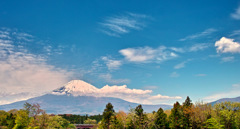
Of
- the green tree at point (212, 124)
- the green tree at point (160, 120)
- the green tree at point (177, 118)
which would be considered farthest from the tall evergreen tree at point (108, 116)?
the green tree at point (212, 124)

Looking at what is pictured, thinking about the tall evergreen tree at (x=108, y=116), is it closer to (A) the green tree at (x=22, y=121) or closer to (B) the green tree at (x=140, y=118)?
(B) the green tree at (x=140, y=118)

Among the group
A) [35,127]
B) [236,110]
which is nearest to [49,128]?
[35,127]

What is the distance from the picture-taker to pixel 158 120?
9250 cm

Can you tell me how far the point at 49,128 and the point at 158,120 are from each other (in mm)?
43679

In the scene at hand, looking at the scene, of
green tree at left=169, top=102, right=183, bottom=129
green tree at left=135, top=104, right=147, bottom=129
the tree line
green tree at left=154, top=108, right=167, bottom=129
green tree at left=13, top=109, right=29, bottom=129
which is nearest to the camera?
the tree line

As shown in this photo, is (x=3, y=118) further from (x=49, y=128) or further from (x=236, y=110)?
(x=236, y=110)

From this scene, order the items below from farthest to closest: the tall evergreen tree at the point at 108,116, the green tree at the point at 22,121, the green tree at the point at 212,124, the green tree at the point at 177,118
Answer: the tall evergreen tree at the point at 108,116 → the green tree at the point at 177,118 → the green tree at the point at 22,121 → the green tree at the point at 212,124

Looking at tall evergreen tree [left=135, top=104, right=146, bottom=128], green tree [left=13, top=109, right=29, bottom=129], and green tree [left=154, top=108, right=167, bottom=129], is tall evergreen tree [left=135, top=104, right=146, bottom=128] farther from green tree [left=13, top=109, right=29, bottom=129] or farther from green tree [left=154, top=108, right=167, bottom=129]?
green tree [left=13, top=109, right=29, bottom=129]

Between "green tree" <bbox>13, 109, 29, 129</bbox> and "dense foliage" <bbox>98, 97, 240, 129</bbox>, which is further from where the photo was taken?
"green tree" <bbox>13, 109, 29, 129</bbox>

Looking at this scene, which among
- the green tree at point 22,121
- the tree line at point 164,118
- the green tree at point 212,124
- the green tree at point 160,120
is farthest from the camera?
the green tree at point 160,120

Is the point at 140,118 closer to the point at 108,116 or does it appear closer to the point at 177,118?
the point at 108,116

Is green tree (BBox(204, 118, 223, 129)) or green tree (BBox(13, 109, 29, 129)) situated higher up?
green tree (BBox(13, 109, 29, 129))

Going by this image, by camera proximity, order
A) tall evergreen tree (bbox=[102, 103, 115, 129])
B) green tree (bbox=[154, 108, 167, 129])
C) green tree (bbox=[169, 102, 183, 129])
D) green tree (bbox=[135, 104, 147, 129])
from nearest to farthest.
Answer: green tree (bbox=[169, 102, 183, 129]) → tall evergreen tree (bbox=[102, 103, 115, 129]) → green tree (bbox=[135, 104, 147, 129]) → green tree (bbox=[154, 108, 167, 129])

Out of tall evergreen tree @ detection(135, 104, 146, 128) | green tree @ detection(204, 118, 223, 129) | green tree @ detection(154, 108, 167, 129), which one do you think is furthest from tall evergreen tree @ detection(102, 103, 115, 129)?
green tree @ detection(204, 118, 223, 129)
